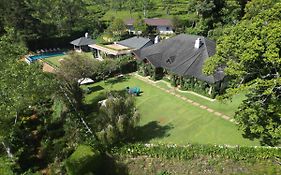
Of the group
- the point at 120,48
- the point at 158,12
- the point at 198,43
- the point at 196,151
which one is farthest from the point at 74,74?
the point at 158,12

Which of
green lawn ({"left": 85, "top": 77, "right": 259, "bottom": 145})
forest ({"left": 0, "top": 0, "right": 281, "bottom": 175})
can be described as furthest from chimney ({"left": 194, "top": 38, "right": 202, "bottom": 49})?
forest ({"left": 0, "top": 0, "right": 281, "bottom": 175})

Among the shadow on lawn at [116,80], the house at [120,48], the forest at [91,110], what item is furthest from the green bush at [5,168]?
the house at [120,48]

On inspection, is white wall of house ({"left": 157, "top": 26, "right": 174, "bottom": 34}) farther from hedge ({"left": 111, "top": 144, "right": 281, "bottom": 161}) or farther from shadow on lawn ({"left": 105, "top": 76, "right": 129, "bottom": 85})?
hedge ({"left": 111, "top": 144, "right": 281, "bottom": 161})

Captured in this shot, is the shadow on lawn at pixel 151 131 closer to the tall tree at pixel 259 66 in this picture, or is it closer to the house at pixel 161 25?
A: the tall tree at pixel 259 66

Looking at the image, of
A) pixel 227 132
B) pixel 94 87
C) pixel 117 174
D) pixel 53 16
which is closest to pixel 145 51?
pixel 94 87

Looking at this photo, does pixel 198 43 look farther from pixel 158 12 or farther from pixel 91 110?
pixel 158 12

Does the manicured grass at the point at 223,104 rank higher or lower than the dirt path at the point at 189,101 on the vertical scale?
higher
